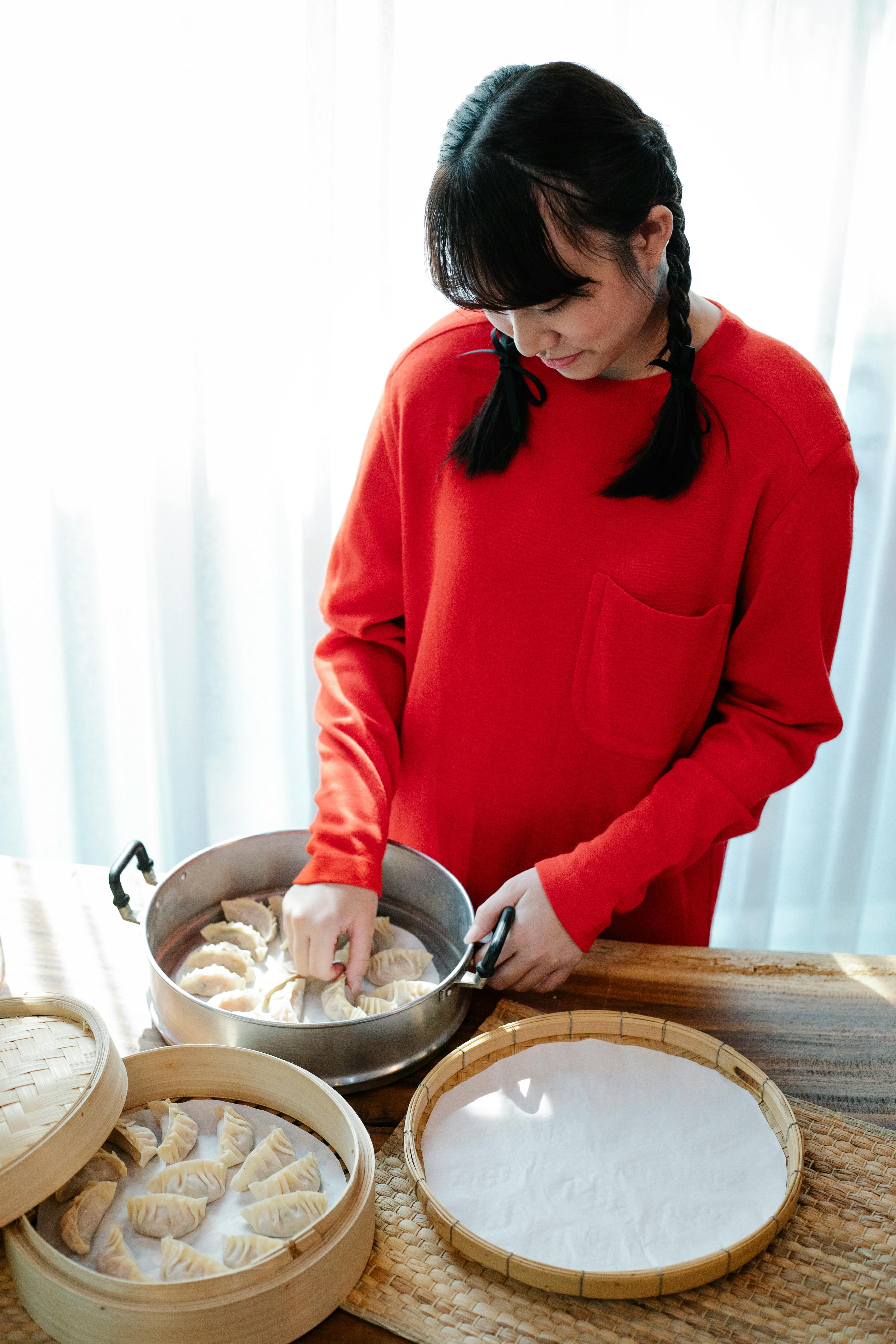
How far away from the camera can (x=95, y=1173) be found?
31.2 inches

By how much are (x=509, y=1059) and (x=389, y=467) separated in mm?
711

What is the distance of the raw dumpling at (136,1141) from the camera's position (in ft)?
2.65

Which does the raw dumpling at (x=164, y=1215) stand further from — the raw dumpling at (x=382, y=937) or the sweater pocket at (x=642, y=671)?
→ the sweater pocket at (x=642, y=671)

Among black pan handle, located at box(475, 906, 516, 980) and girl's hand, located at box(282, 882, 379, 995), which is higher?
black pan handle, located at box(475, 906, 516, 980)

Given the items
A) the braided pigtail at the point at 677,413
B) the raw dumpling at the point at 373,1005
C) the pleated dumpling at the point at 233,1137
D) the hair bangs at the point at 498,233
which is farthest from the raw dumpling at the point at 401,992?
the hair bangs at the point at 498,233

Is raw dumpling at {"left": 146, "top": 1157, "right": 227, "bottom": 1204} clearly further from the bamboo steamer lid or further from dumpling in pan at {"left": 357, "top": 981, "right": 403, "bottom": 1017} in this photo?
dumpling in pan at {"left": 357, "top": 981, "right": 403, "bottom": 1017}

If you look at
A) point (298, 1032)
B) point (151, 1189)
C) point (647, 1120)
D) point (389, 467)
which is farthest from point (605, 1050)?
point (389, 467)

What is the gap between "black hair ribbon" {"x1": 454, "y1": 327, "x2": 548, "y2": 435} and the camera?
1132mm

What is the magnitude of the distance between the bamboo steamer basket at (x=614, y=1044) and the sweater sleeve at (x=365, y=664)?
24 cm

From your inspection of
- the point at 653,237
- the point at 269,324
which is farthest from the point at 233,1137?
the point at 269,324

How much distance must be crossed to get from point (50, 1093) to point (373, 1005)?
35 centimetres

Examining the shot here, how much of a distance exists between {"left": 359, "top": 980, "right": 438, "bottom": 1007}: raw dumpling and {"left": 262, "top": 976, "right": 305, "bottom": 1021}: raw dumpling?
63mm

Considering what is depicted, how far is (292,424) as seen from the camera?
6.38 feet

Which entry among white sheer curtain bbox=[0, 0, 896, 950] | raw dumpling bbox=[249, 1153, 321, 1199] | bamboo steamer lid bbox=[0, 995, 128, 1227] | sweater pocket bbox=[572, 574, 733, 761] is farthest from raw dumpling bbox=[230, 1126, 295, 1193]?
white sheer curtain bbox=[0, 0, 896, 950]
